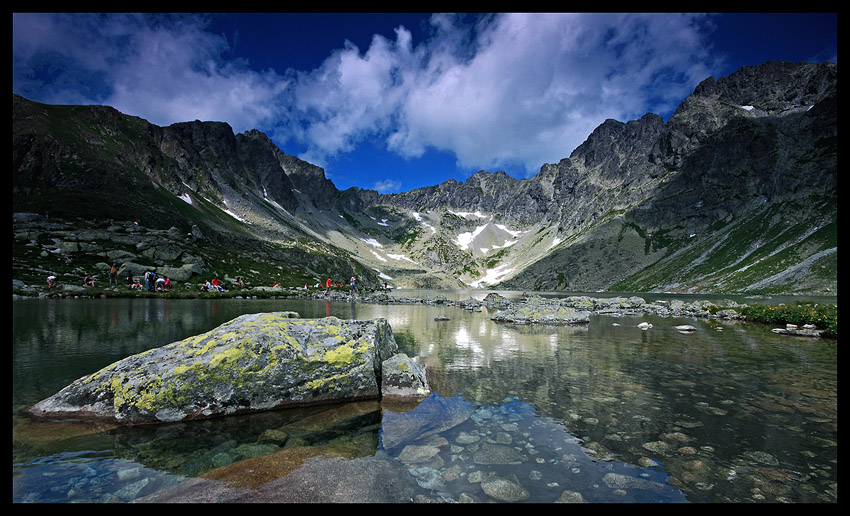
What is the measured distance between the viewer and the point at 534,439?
8.45 metres

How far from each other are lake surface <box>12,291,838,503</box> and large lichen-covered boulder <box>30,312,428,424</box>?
0.49 m

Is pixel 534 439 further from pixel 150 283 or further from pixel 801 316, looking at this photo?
pixel 150 283

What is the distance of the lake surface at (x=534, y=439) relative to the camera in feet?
20.3

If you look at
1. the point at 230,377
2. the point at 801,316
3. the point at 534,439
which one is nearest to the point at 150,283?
the point at 230,377

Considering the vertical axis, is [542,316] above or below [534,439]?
below

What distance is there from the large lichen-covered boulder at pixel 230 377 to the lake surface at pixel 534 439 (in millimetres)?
493

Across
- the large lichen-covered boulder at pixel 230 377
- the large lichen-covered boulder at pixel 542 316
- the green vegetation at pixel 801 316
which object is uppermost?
the large lichen-covered boulder at pixel 230 377

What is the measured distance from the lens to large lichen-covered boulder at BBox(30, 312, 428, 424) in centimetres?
915

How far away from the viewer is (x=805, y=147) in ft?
579

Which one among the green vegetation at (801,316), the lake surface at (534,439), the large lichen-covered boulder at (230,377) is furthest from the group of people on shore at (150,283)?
the green vegetation at (801,316)

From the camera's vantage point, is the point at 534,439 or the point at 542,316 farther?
the point at 542,316

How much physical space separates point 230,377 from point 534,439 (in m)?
8.67

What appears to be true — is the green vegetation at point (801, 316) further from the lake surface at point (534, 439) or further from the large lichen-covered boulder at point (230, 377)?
the large lichen-covered boulder at point (230, 377)

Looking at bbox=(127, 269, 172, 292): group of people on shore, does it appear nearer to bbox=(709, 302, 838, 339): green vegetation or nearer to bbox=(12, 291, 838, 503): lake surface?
bbox=(12, 291, 838, 503): lake surface
